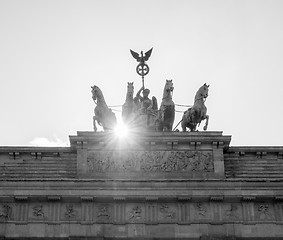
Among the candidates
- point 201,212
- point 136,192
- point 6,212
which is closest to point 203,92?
point 201,212

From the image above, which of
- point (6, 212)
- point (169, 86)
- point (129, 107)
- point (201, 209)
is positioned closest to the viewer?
point (6, 212)

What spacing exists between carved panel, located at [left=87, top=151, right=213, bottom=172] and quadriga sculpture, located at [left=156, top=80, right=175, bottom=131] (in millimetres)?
1725

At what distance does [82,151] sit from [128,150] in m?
1.71

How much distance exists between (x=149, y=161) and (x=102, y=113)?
10.0ft

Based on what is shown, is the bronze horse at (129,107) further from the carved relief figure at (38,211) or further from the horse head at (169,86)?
the carved relief figure at (38,211)

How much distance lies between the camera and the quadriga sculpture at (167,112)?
34562mm

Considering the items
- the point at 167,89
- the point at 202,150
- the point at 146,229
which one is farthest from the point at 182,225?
the point at 167,89

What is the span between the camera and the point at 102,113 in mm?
34688

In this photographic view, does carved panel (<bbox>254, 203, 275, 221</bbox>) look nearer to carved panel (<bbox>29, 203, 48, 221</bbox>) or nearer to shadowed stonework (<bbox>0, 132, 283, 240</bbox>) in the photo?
shadowed stonework (<bbox>0, 132, 283, 240</bbox>)

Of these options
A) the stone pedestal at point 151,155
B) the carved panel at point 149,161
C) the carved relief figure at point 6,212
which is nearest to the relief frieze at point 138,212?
the carved relief figure at point 6,212

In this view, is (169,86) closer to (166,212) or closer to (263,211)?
(166,212)

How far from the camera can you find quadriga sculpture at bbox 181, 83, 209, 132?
34625 mm

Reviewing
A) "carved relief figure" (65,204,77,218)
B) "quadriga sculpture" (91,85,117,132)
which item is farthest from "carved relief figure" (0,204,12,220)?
"quadriga sculpture" (91,85,117,132)

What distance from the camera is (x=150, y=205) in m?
31.7
